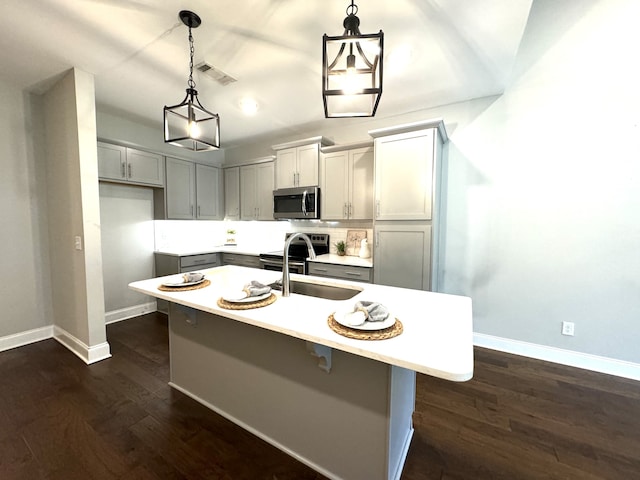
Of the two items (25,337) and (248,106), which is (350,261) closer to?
(248,106)

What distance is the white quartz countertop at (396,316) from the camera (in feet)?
2.89

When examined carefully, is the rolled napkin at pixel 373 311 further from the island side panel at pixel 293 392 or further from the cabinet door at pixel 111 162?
the cabinet door at pixel 111 162

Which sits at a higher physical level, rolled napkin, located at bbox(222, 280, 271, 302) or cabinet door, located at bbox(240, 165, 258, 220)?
cabinet door, located at bbox(240, 165, 258, 220)

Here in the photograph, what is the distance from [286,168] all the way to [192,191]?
1.63 m

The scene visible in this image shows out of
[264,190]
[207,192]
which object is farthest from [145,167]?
[264,190]

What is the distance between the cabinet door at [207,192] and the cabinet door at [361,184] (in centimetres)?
255

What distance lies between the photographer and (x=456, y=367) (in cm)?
82

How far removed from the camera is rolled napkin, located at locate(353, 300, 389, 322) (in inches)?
44.5

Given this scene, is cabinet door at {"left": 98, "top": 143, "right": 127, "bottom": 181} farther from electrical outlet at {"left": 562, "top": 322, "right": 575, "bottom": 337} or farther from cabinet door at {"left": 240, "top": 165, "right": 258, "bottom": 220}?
electrical outlet at {"left": 562, "top": 322, "right": 575, "bottom": 337}

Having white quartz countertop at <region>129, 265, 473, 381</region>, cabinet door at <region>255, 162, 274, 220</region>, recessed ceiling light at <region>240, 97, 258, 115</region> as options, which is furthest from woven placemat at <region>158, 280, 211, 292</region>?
cabinet door at <region>255, 162, 274, 220</region>

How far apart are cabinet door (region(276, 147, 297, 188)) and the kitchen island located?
2140 millimetres

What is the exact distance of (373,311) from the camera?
1.17 meters

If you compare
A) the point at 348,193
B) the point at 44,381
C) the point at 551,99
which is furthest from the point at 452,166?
the point at 44,381

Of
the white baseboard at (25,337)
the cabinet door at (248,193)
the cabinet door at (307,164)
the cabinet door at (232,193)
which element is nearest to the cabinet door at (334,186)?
the cabinet door at (307,164)
